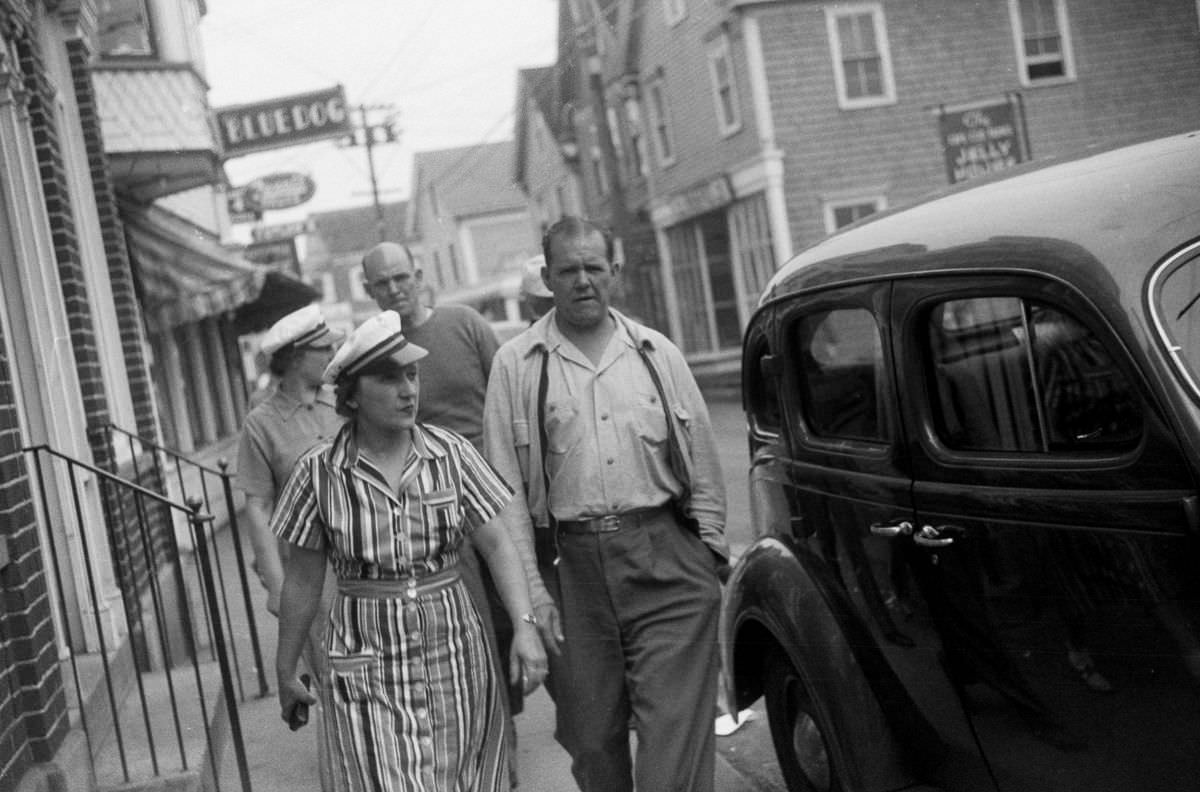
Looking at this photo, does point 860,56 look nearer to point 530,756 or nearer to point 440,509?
point 530,756

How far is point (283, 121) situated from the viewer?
26.1 m

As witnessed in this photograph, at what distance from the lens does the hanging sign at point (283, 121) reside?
25859mm

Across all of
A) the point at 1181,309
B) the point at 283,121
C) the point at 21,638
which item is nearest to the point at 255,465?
the point at 21,638

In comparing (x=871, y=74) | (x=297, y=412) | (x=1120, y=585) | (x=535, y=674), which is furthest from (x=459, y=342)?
(x=871, y=74)

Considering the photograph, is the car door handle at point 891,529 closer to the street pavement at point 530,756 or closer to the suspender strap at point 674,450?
the suspender strap at point 674,450

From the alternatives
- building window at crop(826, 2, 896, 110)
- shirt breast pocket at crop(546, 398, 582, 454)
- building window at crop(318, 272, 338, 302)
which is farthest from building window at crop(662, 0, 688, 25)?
building window at crop(318, 272, 338, 302)

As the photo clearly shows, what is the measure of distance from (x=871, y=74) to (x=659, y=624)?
73.1 ft

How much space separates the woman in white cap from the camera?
3906 mm

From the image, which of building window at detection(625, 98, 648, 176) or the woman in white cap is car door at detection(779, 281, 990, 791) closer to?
the woman in white cap

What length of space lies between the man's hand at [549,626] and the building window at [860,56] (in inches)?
862

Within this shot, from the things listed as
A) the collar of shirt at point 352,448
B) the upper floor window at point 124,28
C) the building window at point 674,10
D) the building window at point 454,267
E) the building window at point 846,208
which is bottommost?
the collar of shirt at point 352,448

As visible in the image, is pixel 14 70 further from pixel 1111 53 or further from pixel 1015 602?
pixel 1111 53

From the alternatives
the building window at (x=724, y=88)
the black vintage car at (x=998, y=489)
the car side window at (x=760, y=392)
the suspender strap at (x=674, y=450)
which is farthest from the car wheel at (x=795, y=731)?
the building window at (x=724, y=88)

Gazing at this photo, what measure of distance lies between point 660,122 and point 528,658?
2822 centimetres
